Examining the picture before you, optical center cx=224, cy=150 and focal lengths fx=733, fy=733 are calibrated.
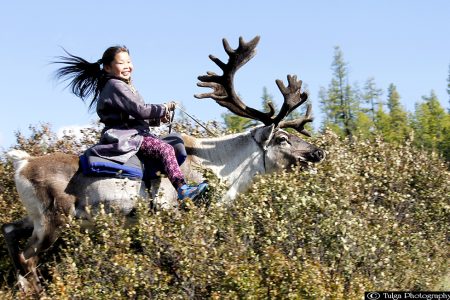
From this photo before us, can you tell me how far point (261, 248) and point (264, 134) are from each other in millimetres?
2754

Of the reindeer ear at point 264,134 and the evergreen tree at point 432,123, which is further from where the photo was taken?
the evergreen tree at point 432,123

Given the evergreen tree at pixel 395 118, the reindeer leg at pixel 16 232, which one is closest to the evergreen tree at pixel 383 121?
the evergreen tree at pixel 395 118

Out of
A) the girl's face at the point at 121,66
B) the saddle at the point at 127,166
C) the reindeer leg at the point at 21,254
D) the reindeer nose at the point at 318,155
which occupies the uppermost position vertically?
the girl's face at the point at 121,66

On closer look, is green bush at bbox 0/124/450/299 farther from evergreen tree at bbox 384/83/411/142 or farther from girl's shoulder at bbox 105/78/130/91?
evergreen tree at bbox 384/83/411/142

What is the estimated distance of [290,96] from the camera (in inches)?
409

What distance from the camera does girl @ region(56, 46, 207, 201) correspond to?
858 centimetres

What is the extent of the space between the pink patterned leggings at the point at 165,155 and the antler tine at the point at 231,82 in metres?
1.81

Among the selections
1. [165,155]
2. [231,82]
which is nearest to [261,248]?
[165,155]

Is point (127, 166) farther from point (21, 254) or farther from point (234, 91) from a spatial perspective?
point (234, 91)

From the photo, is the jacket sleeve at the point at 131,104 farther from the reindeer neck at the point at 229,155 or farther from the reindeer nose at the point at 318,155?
the reindeer nose at the point at 318,155

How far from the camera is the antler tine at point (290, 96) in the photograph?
1016cm

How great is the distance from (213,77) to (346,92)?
8039 cm

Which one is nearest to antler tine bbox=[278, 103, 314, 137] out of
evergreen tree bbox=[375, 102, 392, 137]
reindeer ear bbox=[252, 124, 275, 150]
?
reindeer ear bbox=[252, 124, 275, 150]

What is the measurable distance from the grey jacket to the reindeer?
34cm
